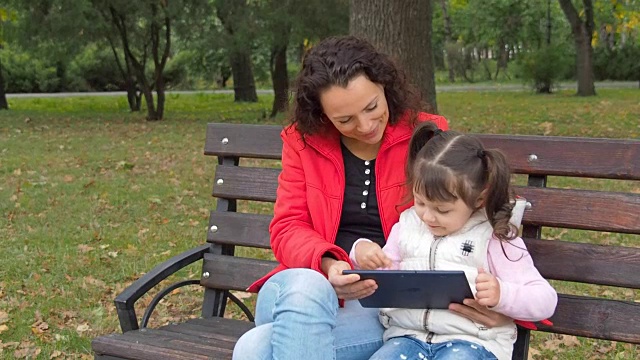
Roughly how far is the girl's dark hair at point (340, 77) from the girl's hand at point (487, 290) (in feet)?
2.40

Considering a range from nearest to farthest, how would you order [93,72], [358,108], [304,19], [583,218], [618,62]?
[358,108] < [583,218] < [304,19] < [93,72] < [618,62]

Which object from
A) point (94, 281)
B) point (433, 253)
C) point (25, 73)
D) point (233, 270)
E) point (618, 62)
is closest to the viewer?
point (433, 253)

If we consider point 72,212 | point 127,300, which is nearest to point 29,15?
point 72,212

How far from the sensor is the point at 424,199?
2.58 meters

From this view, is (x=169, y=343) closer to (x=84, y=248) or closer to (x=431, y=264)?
(x=431, y=264)

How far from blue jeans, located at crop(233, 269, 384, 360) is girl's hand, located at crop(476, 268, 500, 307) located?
0.45 m

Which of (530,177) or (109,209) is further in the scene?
(109,209)

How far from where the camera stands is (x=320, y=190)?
2.96m

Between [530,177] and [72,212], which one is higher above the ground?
[530,177]

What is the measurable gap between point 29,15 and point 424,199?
46.0 ft

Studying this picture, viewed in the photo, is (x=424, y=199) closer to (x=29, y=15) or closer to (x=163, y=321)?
(x=163, y=321)

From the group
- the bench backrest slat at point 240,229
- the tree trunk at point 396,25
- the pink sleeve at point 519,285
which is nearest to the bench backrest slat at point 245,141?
the bench backrest slat at point 240,229

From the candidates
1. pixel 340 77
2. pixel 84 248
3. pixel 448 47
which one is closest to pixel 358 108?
pixel 340 77

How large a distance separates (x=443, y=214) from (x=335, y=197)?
1.68 ft
